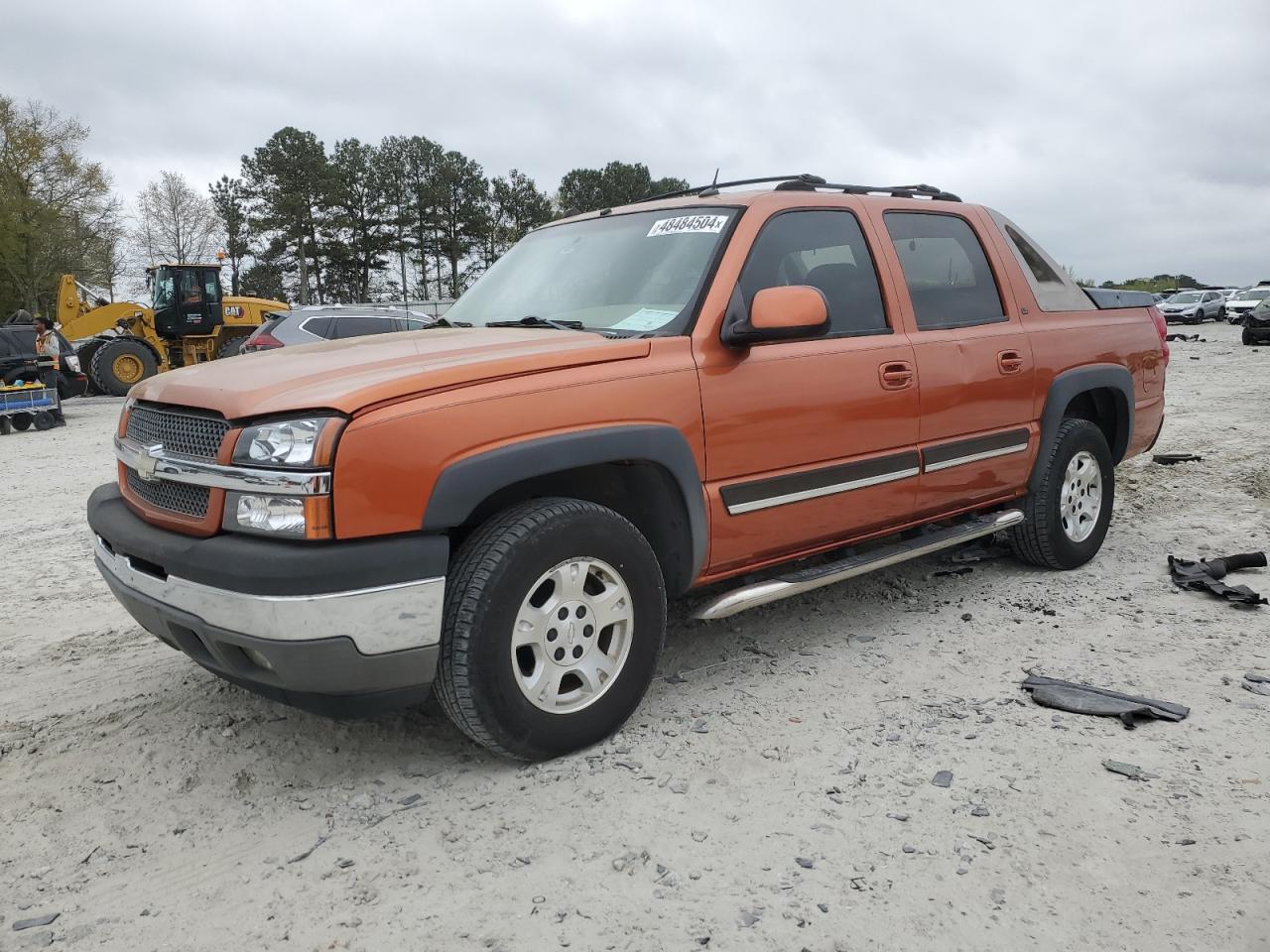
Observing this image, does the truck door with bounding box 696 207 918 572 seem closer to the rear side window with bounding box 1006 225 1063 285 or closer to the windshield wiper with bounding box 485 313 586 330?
the windshield wiper with bounding box 485 313 586 330

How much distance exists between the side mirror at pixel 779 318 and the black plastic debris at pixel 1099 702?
155 cm

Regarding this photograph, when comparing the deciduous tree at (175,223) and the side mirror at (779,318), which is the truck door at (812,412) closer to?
the side mirror at (779,318)

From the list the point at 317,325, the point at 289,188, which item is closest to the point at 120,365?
the point at 317,325

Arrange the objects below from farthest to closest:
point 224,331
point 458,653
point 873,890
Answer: point 224,331, point 458,653, point 873,890

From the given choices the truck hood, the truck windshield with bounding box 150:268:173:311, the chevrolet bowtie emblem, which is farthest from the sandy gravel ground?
the truck windshield with bounding box 150:268:173:311

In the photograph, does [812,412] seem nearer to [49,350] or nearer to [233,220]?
[49,350]

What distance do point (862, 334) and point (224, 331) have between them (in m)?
21.2

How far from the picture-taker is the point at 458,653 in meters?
2.80

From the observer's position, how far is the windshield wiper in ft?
11.7

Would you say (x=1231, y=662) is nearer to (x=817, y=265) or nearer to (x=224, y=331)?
(x=817, y=265)

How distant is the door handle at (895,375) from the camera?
387cm

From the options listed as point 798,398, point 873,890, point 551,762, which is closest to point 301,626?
point 551,762

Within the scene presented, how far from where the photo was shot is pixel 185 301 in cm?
2119

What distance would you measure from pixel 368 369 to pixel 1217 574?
4.26 meters
